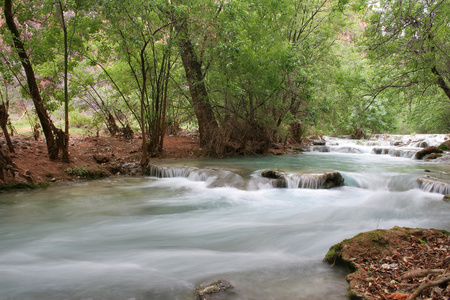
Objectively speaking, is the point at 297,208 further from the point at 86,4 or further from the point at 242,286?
the point at 86,4

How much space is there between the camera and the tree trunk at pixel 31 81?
8.05 meters

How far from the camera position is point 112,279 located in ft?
12.3

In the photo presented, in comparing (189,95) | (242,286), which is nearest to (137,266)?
(242,286)

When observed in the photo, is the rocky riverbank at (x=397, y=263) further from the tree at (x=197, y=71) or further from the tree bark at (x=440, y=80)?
the tree at (x=197, y=71)

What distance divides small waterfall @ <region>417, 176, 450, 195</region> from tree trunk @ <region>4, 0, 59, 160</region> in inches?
424

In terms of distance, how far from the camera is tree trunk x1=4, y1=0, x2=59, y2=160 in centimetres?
805

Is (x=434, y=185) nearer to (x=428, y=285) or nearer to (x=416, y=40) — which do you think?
(x=416, y=40)

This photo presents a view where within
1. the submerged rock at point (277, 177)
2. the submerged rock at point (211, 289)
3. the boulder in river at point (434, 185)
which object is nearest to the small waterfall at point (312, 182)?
the submerged rock at point (277, 177)

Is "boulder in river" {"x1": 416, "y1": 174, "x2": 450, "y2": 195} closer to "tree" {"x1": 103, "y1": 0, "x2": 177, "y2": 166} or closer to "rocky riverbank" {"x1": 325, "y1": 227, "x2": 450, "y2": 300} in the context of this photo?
"rocky riverbank" {"x1": 325, "y1": 227, "x2": 450, "y2": 300}

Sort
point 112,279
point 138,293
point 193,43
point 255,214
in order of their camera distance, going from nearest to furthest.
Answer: point 138,293 → point 112,279 → point 255,214 → point 193,43

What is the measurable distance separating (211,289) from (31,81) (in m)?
8.51

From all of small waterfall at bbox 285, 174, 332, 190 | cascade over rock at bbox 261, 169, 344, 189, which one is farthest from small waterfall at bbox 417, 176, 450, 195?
small waterfall at bbox 285, 174, 332, 190

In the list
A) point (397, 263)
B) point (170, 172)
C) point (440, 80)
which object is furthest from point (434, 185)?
point (170, 172)

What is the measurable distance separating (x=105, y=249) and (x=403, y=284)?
164 inches
